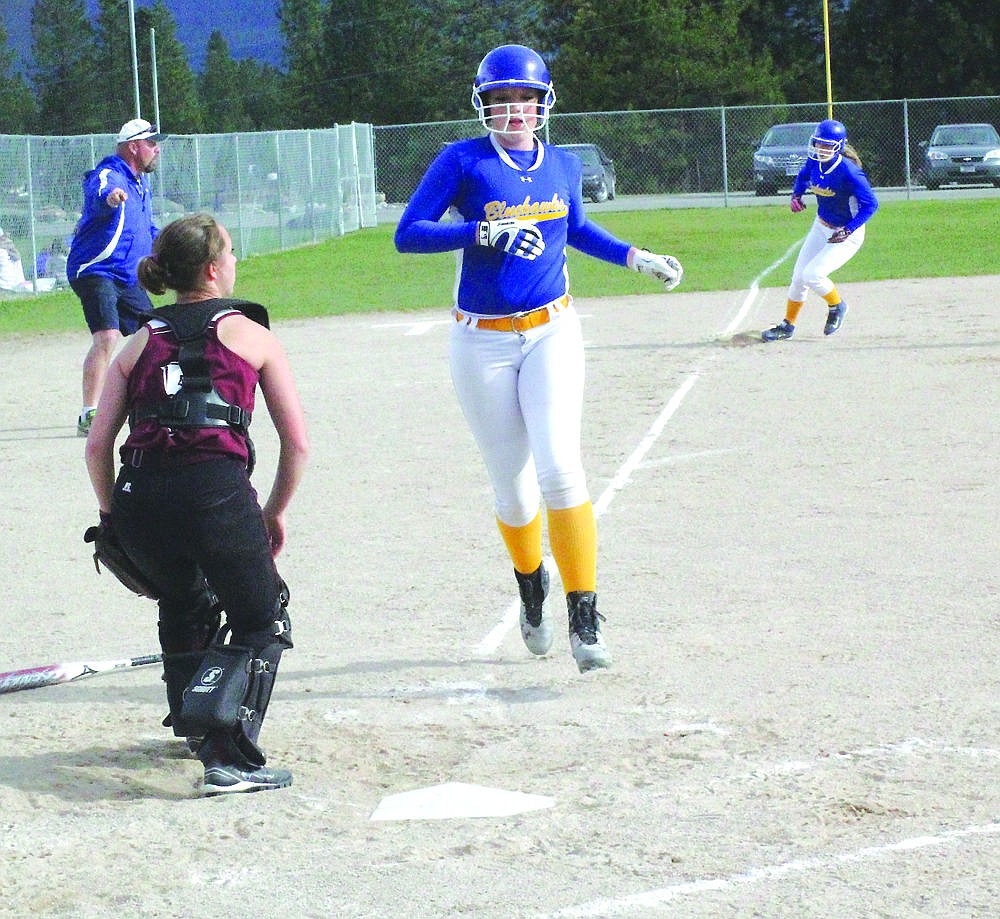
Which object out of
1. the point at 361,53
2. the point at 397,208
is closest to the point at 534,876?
the point at 397,208

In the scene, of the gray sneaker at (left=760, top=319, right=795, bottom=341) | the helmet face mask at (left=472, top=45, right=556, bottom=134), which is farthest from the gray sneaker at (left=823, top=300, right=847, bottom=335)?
the helmet face mask at (left=472, top=45, right=556, bottom=134)

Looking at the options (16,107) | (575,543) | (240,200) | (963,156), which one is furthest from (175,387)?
(16,107)

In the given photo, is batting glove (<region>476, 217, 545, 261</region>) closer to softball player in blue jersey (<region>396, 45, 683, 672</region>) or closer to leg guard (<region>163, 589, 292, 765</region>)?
softball player in blue jersey (<region>396, 45, 683, 672</region>)

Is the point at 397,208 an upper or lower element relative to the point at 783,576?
upper

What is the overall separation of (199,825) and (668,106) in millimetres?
52540

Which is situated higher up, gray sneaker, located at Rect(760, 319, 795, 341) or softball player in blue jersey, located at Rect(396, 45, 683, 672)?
softball player in blue jersey, located at Rect(396, 45, 683, 672)

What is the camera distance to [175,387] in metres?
4.22

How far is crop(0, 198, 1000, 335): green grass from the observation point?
1981 centimetres

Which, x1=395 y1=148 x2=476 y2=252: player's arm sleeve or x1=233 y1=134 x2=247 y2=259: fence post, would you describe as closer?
x1=395 y1=148 x2=476 y2=252: player's arm sleeve

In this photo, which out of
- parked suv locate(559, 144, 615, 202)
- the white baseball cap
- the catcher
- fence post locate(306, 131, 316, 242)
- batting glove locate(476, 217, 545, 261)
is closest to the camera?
the catcher

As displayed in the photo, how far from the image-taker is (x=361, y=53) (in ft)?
267

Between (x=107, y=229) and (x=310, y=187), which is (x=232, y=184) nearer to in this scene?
(x=310, y=187)

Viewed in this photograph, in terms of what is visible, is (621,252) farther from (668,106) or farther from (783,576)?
(668,106)

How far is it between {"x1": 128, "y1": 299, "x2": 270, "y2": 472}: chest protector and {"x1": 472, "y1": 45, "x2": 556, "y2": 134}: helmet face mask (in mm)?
1514
